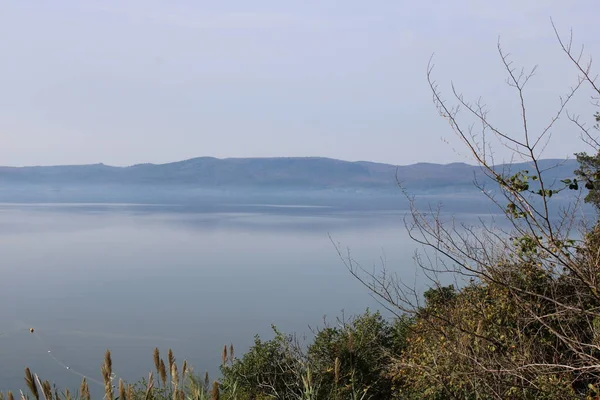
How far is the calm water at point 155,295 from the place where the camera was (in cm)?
2772

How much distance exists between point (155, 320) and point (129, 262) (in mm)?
23563

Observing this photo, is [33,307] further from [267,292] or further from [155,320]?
[267,292]

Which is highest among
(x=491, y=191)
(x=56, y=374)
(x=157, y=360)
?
(x=491, y=191)

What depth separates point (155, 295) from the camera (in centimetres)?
4212

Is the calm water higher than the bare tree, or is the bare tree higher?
the bare tree

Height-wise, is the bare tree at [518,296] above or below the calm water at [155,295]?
above

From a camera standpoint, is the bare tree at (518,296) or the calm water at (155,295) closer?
the bare tree at (518,296)

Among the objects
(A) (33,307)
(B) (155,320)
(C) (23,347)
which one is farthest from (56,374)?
(A) (33,307)

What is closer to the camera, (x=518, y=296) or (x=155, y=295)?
(x=518, y=296)

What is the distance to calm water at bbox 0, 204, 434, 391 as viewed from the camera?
2772cm

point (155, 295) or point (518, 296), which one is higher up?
point (518, 296)

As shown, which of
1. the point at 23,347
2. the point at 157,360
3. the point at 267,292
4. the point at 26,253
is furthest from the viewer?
the point at 26,253

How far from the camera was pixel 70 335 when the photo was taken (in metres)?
30.7

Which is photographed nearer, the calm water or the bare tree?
the bare tree
